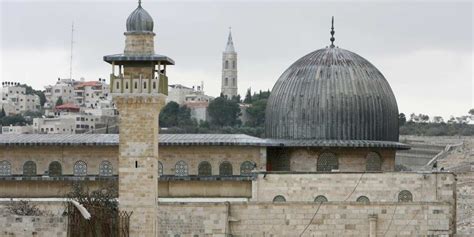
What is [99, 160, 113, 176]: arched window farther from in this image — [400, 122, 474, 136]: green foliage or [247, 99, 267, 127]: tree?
[247, 99, 267, 127]: tree

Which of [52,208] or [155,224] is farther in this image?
[52,208]

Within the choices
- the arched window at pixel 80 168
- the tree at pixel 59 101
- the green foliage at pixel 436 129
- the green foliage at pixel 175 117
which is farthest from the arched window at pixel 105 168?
the tree at pixel 59 101

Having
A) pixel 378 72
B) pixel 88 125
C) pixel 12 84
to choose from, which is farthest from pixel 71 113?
pixel 378 72

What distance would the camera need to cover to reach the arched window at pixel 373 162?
37250 mm

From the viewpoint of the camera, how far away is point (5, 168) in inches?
1479

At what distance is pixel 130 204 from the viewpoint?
99.7ft

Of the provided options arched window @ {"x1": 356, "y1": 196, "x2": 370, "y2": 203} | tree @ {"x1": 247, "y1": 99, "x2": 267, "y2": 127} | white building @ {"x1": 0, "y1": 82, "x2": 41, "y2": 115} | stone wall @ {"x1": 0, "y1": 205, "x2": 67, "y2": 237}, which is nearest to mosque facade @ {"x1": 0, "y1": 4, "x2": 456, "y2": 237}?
arched window @ {"x1": 356, "y1": 196, "x2": 370, "y2": 203}

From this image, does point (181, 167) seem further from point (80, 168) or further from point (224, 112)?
point (224, 112)

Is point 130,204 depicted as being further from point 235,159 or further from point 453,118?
point 453,118

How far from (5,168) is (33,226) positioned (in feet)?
18.6

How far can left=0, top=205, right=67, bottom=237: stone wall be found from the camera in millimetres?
32219

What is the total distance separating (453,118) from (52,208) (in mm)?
66515

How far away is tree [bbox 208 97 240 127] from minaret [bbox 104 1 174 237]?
61982mm

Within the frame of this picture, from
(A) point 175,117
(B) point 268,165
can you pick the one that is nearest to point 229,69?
(A) point 175,117
